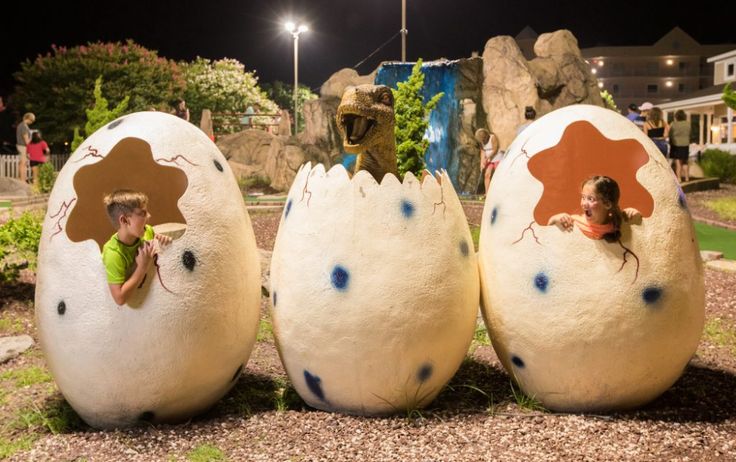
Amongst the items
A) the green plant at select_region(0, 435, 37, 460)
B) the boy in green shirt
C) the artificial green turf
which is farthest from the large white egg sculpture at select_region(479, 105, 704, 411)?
the artificial green turf

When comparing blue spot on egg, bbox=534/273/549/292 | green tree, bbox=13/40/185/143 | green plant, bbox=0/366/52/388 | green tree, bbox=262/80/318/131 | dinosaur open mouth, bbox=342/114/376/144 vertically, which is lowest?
green plant, bbox=0/366/52/388

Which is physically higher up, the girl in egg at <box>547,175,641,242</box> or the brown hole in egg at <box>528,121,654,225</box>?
the brown hole in egg at <box>528,121,654,225</box>

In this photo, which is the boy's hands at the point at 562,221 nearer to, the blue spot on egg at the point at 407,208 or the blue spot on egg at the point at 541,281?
the blue spot on egg at the point at 541,281

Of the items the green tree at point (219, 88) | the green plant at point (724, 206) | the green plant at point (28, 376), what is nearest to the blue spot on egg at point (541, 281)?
the green plant at point (28, 376)

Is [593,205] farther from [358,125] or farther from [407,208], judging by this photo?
[358,125]

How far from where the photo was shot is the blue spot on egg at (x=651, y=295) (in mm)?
3850

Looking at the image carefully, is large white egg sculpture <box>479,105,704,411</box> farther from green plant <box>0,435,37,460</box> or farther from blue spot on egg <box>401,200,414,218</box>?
green plant <box>0,435,37,460</box>

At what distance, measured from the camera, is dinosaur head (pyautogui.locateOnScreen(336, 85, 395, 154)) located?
13.3 ft

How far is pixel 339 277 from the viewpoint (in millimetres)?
3830

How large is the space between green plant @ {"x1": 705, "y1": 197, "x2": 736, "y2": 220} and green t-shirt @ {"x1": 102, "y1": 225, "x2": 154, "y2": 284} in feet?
37.9

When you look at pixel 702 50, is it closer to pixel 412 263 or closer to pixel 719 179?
pixel 719 179

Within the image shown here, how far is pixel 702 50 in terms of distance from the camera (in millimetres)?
56219

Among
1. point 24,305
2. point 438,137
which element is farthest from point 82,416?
point 438,137

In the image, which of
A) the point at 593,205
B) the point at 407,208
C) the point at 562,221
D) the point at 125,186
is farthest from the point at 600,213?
the point at 125,186
